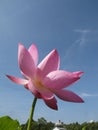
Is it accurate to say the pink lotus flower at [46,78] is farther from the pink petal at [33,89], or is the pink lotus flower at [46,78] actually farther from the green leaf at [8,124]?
the green leaf at [8,124]

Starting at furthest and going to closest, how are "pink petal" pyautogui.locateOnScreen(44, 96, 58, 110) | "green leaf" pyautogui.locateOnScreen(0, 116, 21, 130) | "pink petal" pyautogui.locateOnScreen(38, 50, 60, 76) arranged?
1. "green leaf" pyautogui.locateOnScreen(0, 116, 21, 130)
2. "pink petal" pyautogui.locateOnScreen(38, 50, 60, 76)
3. "pink petal" pyautogui.locateOnScreen(44, 96, 58, 110)

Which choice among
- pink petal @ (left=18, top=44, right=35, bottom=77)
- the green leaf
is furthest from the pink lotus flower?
the green leaf

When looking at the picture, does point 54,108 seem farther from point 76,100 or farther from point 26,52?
point 26,52

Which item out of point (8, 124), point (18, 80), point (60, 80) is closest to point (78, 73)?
point (60, 80)

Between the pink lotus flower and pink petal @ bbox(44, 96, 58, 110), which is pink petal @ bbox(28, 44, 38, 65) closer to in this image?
the pink lotus flower

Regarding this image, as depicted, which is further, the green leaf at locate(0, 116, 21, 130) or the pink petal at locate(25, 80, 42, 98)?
the green leaf at locate(0, 116, 21, 130)

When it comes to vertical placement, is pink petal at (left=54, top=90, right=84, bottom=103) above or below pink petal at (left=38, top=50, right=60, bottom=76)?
below

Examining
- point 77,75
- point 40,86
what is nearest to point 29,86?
point 40,86
